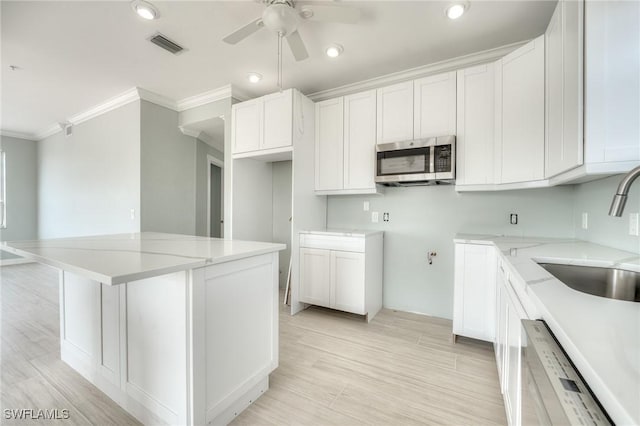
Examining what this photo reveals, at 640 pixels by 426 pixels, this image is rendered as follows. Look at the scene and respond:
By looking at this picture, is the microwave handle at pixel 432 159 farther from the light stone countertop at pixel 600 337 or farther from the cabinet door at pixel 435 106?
the light stone countertop at pixel 600 337

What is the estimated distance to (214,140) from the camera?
4523 millimetres

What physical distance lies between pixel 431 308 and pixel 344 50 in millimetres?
2864

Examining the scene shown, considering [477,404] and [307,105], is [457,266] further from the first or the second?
[307,105]

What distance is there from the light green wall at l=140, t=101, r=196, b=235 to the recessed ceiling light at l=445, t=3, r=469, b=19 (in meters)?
3.71

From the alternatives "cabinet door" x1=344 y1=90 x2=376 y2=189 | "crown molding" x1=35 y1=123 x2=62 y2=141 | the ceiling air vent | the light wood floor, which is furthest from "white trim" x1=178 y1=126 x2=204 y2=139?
"crown molding" x1=35 y1=123 x2=62 y2=141

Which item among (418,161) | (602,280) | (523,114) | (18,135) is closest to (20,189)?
(18,135)

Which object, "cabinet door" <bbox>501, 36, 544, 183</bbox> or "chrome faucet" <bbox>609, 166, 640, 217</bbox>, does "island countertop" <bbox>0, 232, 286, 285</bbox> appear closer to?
"chrome faucet" <bbox>609, 166, 640, 217</bbox>

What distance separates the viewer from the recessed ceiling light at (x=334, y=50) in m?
2.48

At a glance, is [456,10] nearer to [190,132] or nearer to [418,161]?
[418,161]

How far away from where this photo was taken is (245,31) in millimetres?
1922

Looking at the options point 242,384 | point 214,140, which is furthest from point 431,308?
point 214,140

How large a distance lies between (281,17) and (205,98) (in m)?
2.30

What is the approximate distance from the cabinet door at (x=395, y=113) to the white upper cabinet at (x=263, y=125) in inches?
38.9

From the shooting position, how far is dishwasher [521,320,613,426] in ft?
1.62
